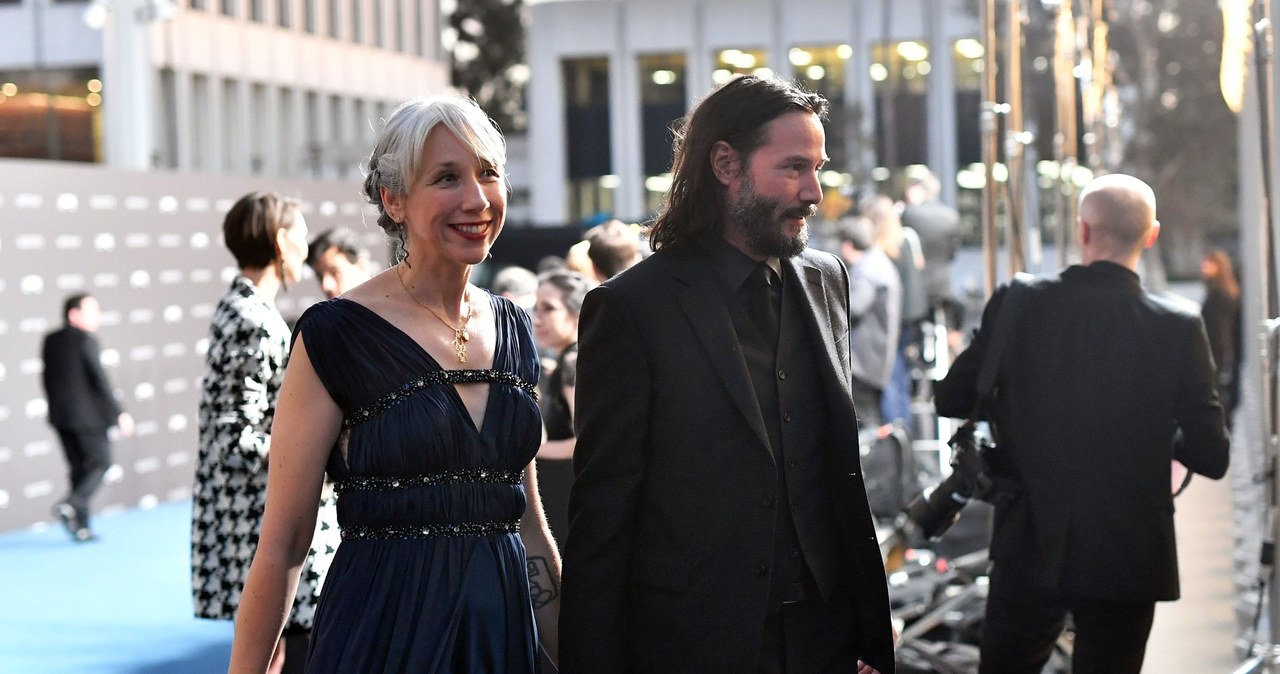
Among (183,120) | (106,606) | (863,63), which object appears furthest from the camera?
(863,63)

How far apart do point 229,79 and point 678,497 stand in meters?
42.0

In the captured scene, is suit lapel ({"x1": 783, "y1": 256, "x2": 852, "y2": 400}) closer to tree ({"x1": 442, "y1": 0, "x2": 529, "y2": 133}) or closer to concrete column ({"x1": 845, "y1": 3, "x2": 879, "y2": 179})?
concrete column ({"x1": 845, "y1": 3, "x2": 879, "y2": 179})

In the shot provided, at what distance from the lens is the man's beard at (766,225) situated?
128 inches

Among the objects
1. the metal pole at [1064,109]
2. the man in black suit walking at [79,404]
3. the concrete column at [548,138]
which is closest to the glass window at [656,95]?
the concrete column at [548,138]

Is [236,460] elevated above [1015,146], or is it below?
below

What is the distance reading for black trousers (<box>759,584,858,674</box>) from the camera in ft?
10.6

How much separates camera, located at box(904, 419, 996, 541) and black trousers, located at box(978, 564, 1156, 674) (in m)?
0.27

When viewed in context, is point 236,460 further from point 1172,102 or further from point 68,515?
point 1172,102

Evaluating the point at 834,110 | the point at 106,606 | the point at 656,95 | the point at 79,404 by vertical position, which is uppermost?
the point at 656,95

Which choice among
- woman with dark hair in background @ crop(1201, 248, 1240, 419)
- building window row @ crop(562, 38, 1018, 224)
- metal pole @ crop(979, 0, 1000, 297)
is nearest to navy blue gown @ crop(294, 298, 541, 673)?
metal pole @ crop(979, 0, 1000, 297)

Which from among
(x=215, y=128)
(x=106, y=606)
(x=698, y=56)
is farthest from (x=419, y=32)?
(x=106, y=606)

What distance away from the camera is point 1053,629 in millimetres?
5066

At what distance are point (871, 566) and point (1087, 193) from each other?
232cm

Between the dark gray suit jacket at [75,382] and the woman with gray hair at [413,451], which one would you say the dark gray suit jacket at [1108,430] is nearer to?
the woman with gray hair at [413,451]
